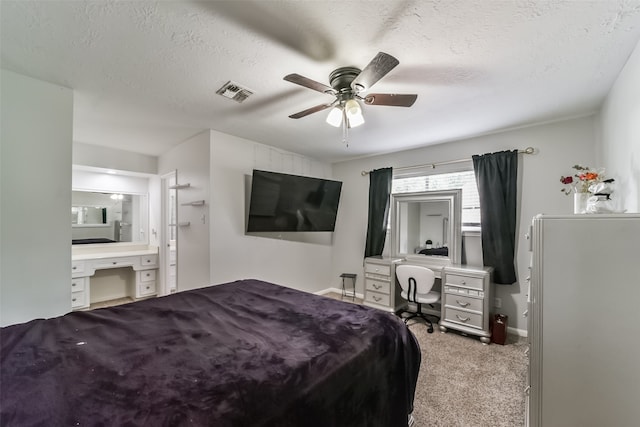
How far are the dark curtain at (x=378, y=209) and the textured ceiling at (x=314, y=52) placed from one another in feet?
4.76

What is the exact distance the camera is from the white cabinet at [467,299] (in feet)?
9.55

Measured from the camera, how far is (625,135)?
1.90m

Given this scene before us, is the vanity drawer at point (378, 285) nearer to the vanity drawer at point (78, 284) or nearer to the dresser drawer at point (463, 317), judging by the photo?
the dresser drawer at point (463, 317)

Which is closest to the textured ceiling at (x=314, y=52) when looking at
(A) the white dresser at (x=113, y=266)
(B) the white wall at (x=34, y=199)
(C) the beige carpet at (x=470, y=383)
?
(B) the white wall at (x=34, y=199)

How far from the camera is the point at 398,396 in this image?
1472 millimetres

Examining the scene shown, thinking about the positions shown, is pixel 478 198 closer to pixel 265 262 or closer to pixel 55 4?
pixel 265 262

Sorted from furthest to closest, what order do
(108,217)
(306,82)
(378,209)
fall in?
(108,217), (378,209), (306,82)

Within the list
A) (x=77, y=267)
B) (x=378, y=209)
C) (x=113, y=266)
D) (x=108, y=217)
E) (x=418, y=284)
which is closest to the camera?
(x=418, y=284)

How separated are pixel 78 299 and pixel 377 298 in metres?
4.25

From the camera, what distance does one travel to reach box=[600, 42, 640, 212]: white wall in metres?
1.70

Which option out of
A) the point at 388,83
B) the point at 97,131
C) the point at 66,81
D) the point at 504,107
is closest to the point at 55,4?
the point at 66,81

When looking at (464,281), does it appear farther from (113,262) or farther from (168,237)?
(113,262)

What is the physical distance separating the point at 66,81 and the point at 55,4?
1.01 meters

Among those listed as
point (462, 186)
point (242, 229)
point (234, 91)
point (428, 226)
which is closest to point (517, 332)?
point (428, 226)
